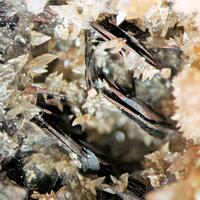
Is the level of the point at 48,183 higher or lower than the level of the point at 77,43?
lower

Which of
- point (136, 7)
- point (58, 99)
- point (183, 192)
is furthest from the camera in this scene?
point (58, 99)

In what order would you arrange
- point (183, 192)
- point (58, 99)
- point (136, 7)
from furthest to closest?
point (58, 99) < point (136, 7) < point (183, 192)

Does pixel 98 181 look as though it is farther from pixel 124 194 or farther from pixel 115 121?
pixel 115 121

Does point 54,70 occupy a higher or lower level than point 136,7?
lower

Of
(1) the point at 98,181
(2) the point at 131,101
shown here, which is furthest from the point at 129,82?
(1) the point at 98,181

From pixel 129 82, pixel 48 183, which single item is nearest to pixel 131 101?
pixel 129 82

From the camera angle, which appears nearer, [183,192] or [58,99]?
[183,192]

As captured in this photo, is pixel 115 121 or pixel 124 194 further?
pixel 115 121

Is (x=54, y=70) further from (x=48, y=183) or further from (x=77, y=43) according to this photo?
(x=48, y=183)

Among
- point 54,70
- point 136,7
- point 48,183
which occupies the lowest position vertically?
point 48,183
